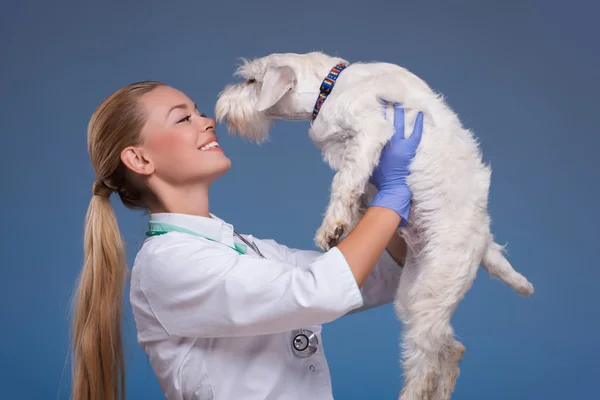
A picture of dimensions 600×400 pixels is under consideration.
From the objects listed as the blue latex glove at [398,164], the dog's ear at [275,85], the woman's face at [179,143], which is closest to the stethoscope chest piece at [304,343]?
the blue latex glove at [398,164]

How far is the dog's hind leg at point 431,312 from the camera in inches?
84.1

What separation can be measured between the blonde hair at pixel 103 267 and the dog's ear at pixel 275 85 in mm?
428

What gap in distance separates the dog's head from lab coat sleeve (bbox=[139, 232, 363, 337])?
0.75 m

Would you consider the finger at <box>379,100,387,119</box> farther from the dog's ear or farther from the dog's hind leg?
the dog's hind leg

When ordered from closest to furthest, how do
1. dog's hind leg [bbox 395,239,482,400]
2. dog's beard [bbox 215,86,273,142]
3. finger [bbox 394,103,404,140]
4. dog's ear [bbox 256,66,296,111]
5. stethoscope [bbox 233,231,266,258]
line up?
1. dog's hind leg [bbox 395,239,482,400]
2. finger [bbox 394,103,404,140]
3. stethoscope [bbox 233,231,266,258]
4. dog's ear [bbox 256,66,296,111]
5. dog's beard [bbox 215,86,273,142]

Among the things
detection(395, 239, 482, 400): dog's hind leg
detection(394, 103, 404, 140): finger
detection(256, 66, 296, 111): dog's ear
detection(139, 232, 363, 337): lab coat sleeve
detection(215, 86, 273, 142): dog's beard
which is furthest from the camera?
detection(215, 86, 273, 142): dog's beard

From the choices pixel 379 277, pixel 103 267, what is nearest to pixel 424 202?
pixel 379 277

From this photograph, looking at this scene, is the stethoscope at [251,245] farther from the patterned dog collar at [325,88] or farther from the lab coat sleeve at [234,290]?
the patterned dog collar at [325,88]

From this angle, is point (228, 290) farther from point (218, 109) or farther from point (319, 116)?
point (218, 109)

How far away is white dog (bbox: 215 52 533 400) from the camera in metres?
2.16

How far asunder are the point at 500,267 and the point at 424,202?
1.20ft

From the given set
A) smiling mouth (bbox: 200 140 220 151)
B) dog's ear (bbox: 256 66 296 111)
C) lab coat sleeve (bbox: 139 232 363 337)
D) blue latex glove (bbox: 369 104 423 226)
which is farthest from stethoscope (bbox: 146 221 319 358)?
dog's ear (bbox: 256 66 296 111)

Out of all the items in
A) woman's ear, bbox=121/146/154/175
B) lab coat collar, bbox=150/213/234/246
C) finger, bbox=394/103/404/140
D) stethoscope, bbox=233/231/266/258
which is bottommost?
stethoscope, bbox=233/231/266/258

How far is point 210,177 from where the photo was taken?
2.17 m
